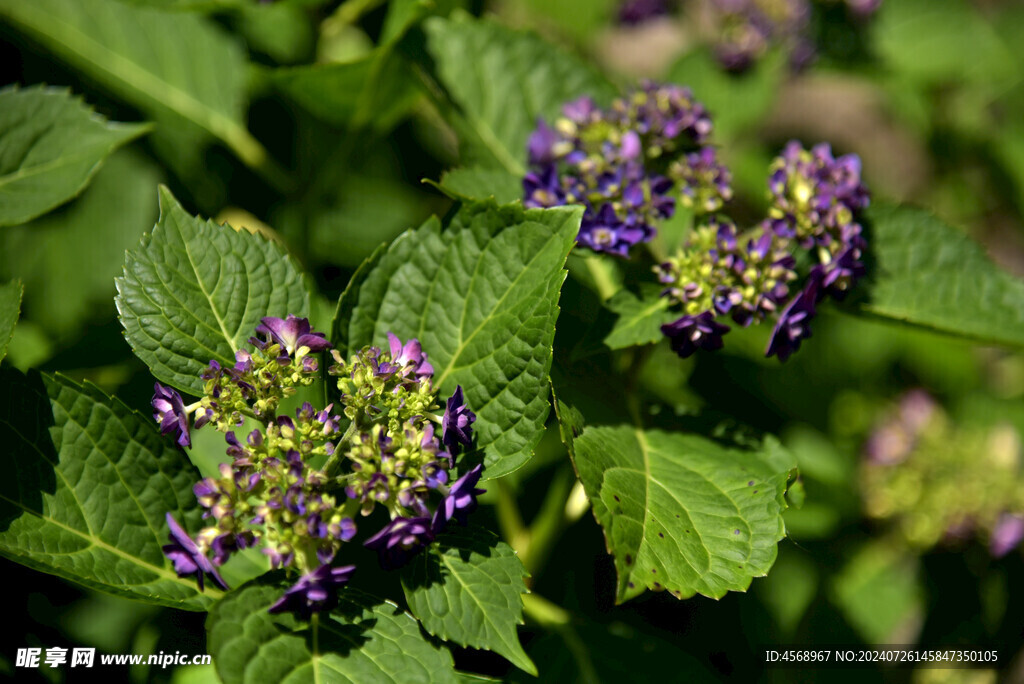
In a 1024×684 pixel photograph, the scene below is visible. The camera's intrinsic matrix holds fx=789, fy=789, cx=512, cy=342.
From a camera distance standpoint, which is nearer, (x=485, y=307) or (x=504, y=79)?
(x=485, y=307)

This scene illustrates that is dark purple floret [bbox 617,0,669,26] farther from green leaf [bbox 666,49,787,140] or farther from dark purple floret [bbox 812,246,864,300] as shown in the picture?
dark purple floret [bbox 812,246,864,300]

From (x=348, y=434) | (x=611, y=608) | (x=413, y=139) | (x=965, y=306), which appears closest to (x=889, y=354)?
(x=965, y=306)

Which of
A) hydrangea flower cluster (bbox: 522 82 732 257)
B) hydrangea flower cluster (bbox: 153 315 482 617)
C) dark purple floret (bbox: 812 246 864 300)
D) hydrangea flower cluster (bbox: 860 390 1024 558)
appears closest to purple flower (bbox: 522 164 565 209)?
hydrangea flower cluster (bbox: 522 82 732 257)

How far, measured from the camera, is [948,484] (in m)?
3.21

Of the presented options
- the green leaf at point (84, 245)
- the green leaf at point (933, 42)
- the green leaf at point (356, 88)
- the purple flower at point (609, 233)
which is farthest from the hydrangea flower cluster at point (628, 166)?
the green leaf at point (933, 42)

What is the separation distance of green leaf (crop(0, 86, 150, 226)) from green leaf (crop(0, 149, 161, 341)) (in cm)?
75

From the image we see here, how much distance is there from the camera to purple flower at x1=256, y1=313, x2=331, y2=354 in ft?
5.19

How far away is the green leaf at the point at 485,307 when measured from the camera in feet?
5.11

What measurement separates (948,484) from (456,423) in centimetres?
258

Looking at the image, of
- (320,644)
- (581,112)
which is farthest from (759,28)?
(320,644)

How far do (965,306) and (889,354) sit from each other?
187 centimetres

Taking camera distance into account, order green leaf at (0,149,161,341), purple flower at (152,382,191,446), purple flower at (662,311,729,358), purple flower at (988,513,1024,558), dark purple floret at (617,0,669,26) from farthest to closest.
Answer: dark purple floret at (617,0,669,26), purple flower at (988,513,1024,558), green leaf at (0,149,161,341), purple flower at (662,311,729,358), purple flower at (152,382,191,446)

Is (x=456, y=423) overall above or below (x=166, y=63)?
below

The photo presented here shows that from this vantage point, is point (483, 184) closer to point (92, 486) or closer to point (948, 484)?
point (92, 486)
